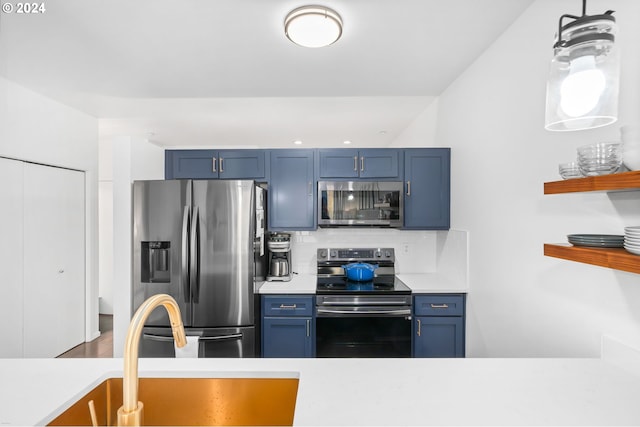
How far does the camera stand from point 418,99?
3.17 metres

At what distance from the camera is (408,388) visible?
1039 mm

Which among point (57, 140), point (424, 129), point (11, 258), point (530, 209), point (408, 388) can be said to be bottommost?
point (408, 388)

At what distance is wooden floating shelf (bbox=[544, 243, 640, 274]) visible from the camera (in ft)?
3.09

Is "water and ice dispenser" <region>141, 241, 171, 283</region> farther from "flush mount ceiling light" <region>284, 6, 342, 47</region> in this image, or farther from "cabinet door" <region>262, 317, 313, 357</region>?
"flush mount ceiling light" <region>284, 6, 342, 47</region>

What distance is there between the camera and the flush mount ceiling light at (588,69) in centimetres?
78

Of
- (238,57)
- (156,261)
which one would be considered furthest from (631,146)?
(156,261)

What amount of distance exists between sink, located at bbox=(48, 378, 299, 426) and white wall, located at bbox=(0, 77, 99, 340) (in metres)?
2.79

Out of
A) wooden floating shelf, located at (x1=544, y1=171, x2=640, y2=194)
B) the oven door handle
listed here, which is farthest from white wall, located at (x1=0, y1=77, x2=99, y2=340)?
wooden floating shelf, located at (x1=544, y1=171, x2=640, y2=194)

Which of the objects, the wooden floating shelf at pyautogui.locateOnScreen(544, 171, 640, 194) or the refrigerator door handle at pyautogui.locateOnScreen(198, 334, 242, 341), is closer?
the wooden floating shelf at pyautogui.locateOnScreen(544, 171, 640, 194)

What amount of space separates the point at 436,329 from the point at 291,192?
1728 mm

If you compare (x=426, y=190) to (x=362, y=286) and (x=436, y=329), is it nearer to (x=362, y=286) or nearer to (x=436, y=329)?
(x=362, y=286)

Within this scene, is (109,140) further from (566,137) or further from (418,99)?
(566,137)

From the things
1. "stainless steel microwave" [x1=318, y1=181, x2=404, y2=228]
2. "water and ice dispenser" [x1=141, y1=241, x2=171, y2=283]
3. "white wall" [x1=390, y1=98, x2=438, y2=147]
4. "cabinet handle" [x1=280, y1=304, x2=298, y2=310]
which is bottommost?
"cabinet handle" [x1=280, y1=304, x2=298, y2=310]

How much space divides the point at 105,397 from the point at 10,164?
2.77m
